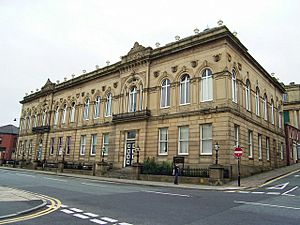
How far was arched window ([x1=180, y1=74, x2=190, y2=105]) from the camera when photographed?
26.7 meters

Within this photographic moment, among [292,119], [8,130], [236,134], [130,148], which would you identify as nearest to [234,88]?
[236,134]

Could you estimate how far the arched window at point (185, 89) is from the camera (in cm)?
2672

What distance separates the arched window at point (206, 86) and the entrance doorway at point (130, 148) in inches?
358

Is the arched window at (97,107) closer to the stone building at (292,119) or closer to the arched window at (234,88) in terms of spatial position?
the arched window at (234,88)

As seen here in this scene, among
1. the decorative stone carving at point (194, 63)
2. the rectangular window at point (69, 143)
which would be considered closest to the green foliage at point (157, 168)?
the decorative stone carving at point (194, 63)

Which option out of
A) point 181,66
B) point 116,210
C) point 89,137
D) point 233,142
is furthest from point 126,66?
point 116,210

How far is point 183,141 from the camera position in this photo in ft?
84.7

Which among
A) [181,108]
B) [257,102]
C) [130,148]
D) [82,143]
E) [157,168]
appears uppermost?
[257,102]

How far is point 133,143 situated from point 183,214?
21.4 meters

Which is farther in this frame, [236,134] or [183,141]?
[183,141]

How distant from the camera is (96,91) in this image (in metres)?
37.5

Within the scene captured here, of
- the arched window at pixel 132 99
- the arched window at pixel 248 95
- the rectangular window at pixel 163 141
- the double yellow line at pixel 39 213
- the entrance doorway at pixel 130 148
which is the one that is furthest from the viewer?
the arched window at pixel 132 99

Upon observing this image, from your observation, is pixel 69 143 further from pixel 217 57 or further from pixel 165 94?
pixel 217 57

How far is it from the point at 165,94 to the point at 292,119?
33161 mm
